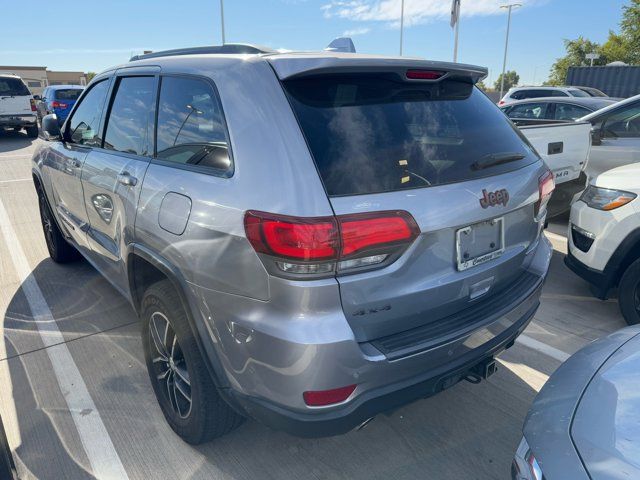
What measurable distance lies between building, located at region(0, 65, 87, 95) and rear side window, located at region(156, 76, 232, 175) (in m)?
53.7

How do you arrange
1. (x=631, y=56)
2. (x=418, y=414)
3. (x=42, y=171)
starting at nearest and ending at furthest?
1. (x=418, y=414)
2. (x=42, y=171)
3. (x=631, y=56)

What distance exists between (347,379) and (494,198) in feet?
3.36

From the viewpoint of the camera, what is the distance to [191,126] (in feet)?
7.30

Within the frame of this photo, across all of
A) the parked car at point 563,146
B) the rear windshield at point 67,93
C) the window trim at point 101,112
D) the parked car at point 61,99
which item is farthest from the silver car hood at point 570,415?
the rear windshield at point 67,93

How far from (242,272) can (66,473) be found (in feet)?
4.81

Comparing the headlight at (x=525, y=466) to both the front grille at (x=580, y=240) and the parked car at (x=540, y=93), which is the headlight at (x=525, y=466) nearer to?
the front grille at (x=580, y=240)

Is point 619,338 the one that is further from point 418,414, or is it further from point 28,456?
point 28,456

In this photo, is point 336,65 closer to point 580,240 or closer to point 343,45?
point 343,45

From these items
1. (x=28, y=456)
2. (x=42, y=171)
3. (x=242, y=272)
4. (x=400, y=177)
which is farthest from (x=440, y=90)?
(x=42, y=171)

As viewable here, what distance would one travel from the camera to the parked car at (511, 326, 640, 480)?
4.33 ft

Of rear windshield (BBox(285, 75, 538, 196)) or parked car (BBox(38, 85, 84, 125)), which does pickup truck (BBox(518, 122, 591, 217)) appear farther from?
parked car (BBox(38, 85, 84, 125))

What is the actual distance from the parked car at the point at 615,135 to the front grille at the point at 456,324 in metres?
3.90

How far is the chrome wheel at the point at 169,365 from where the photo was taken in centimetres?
237

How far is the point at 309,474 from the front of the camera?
227 centimetres
